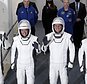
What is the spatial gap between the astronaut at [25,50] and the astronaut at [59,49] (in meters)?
0.32

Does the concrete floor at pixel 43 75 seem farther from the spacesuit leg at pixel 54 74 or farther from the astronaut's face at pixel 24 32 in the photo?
the astronaut's face at pixel 24 32

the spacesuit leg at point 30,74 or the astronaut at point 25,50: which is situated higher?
the astronaut at point 25,50

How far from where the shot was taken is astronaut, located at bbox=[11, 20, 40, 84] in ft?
22.7

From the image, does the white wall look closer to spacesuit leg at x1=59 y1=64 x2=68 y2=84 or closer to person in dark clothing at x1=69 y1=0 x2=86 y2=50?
person in dark clothing at x1=69 y1=0 x2=86 y2=50

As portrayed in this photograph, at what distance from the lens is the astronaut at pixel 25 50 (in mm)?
6910

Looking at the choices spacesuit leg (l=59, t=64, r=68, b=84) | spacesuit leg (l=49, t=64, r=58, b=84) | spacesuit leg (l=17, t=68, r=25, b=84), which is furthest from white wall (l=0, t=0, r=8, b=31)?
spacesuit leg (l=59, t=64, r=68, b=84)

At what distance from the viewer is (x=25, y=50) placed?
6941mm

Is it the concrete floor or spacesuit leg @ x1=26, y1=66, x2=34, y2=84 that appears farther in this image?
the concrete floor

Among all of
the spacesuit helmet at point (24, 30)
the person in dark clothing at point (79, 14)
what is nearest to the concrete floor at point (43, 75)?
the person in dark clothing at point (79, 14)

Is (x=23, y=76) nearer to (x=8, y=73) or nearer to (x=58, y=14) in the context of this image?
(x=8, y=73)

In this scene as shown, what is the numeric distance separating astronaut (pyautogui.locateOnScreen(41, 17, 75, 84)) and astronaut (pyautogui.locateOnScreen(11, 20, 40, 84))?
0.32 meters

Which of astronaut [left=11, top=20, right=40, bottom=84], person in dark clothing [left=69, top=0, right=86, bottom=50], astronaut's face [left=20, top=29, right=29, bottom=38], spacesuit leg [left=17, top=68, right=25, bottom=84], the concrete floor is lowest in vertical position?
the concrete floor

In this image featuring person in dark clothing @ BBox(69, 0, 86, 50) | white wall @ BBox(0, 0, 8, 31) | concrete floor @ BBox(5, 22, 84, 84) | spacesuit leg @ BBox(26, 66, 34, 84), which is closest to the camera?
spacesuit leg @ BBox(26, 66, 34, 84)

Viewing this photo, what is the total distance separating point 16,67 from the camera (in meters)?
7.22
